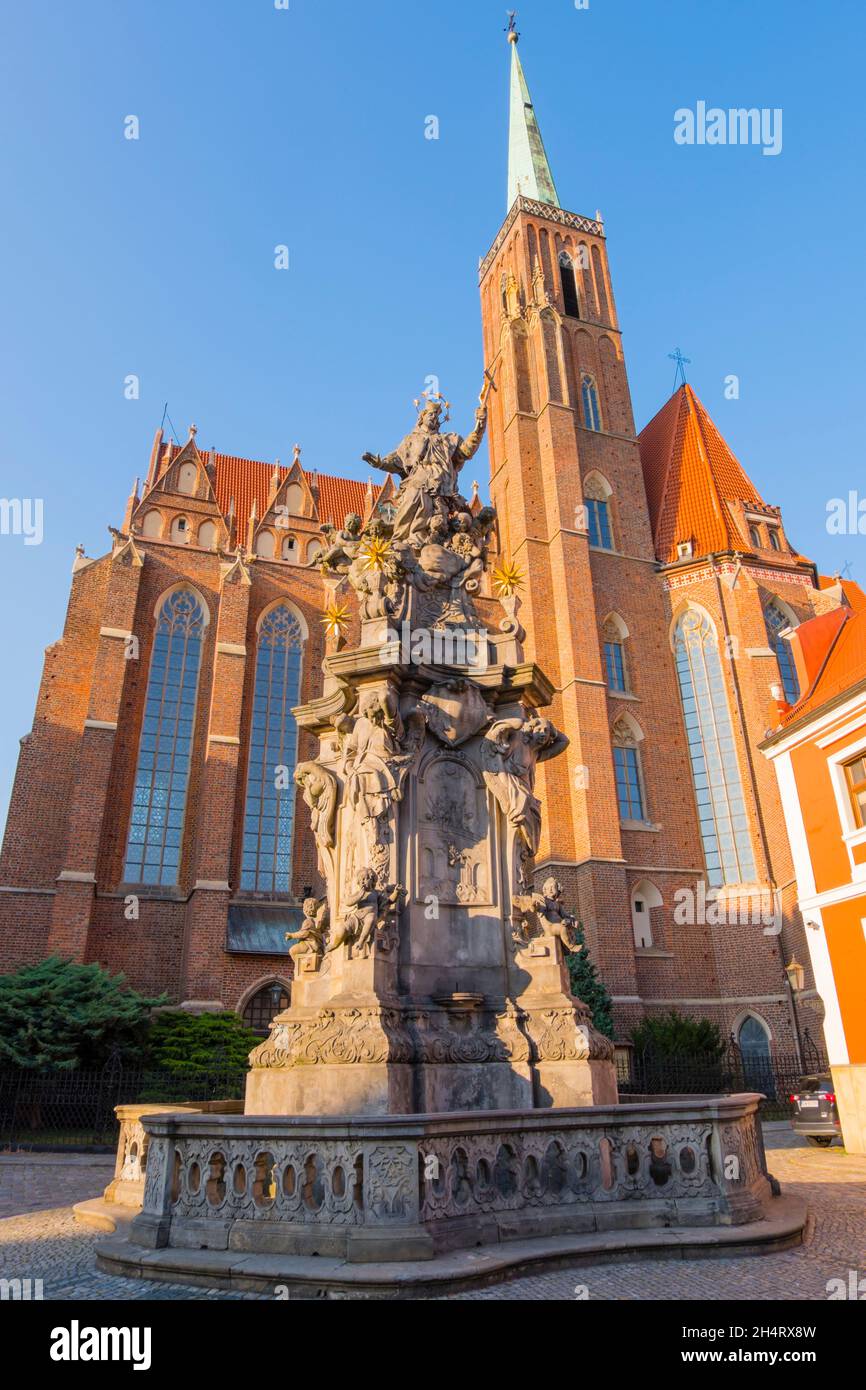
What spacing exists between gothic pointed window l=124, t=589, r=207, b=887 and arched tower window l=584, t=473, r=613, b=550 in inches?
596

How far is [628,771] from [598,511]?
35.4 feet

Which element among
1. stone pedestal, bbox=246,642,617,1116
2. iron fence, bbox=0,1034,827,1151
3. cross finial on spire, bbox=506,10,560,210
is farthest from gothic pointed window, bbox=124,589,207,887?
cross finial on spire, bbox=506,10,560,210

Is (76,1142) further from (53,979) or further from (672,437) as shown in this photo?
(672,437)

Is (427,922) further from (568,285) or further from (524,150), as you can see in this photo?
(524,150)

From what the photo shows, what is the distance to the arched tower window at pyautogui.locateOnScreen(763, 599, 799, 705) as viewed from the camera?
31125 millimetres

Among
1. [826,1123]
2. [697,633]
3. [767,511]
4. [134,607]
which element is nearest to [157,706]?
[134,607]

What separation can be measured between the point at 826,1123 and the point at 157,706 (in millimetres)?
22429

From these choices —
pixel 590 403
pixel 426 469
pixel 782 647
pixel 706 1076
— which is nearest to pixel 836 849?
pixel 706 1076

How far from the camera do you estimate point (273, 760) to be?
1172 inches

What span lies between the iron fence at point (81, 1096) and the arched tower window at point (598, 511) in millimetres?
23510

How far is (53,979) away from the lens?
21359 millimetres

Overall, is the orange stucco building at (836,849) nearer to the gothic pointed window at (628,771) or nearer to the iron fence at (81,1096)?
the iron fence at (81,1096)

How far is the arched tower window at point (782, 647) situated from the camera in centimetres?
3112

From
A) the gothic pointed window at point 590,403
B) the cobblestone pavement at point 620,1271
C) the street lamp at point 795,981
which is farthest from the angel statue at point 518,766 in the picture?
the gothic pointed window at point 590,403
